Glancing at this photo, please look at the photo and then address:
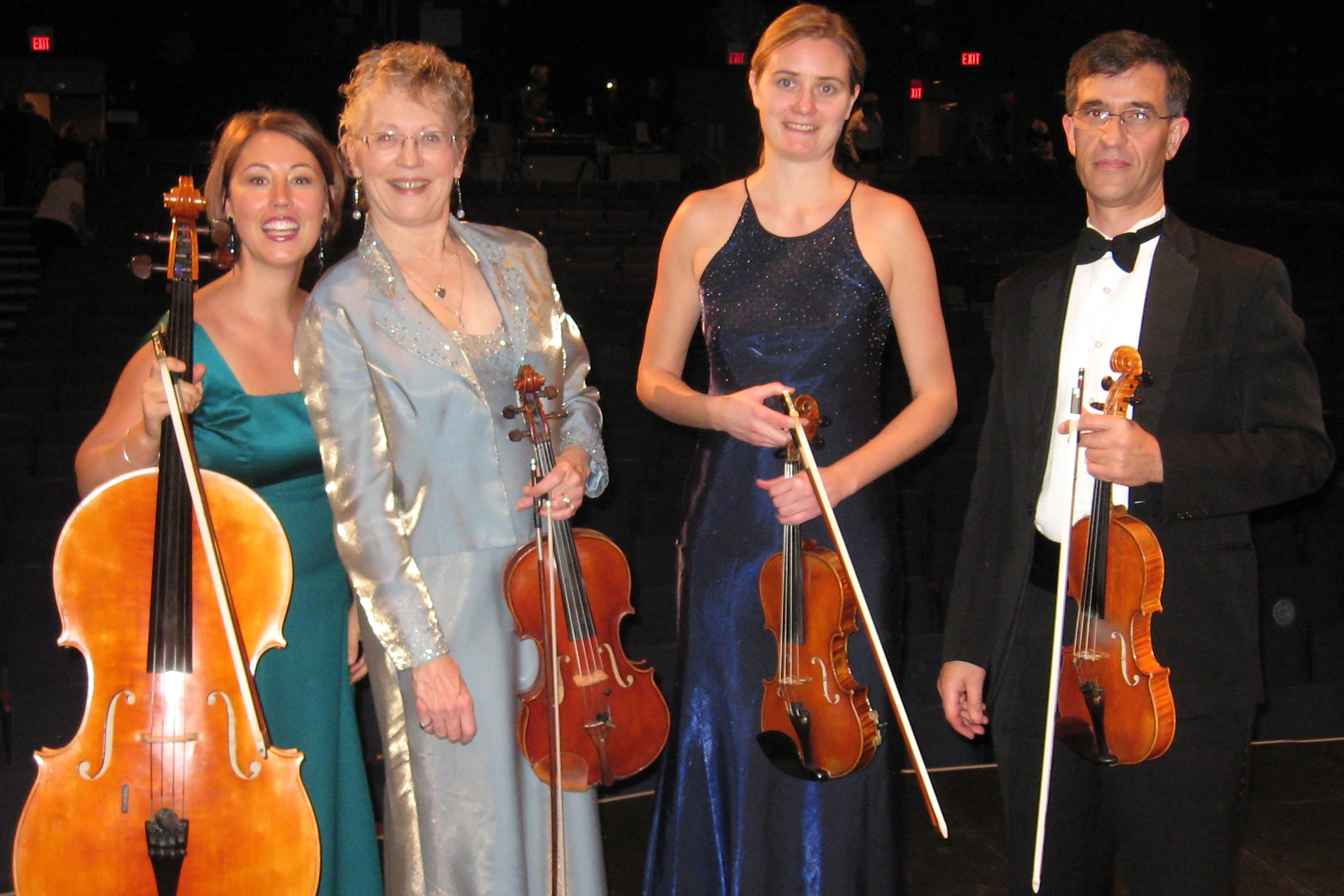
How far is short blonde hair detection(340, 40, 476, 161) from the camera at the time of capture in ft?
5.83

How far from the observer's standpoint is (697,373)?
6031 mm

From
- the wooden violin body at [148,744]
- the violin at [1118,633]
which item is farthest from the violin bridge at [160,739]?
the violin at [1118,633]

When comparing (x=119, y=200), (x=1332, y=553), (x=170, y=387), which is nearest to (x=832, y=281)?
(x=170, y=387)

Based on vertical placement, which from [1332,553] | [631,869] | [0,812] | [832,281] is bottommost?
[631,869]

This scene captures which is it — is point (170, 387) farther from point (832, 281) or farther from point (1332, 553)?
point (1332, 553)

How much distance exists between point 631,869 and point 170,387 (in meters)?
1.85

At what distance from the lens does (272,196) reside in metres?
2.04

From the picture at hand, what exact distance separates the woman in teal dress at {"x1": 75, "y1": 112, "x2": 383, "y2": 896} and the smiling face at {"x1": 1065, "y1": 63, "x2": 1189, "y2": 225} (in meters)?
1.28

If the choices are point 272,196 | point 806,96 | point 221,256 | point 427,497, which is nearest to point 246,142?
point 272,196

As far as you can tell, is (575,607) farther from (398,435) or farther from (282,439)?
(282,439)

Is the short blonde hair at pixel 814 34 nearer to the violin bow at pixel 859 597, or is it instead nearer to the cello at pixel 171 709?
the violin bow at pixel 859 597

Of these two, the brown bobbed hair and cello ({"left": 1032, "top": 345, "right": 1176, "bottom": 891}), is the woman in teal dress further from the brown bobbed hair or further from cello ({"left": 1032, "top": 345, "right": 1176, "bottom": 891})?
cello ({"left": 1032, "top": 345, "right": 1176, "bottom": 891})

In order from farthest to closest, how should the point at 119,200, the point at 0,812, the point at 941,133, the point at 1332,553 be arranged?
the point at 941,133 < the point at 119,200 < the point at 1332,553 < the point at 0,812

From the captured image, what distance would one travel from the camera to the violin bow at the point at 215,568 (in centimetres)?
157
